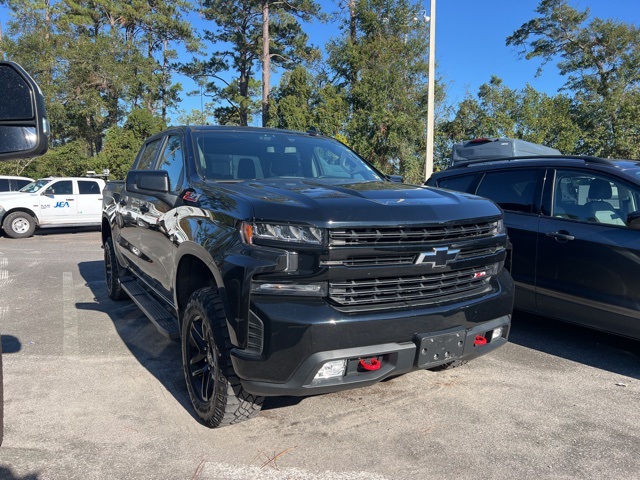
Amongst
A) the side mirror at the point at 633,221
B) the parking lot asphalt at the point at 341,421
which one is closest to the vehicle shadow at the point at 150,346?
the parking lot asphalt at the point at 341,421

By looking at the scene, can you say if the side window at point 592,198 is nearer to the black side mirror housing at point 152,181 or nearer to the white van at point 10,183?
the black side mirror housing at point 152,181

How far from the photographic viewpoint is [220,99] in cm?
3578

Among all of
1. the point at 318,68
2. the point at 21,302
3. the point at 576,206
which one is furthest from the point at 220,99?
the point at 576,206

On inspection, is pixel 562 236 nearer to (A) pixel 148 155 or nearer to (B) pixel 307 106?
(A) pixel 148 155

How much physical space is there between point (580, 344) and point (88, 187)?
13818 mm

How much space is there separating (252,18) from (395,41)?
1293 cm

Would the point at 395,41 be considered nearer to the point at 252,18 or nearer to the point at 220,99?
the point at 252,18

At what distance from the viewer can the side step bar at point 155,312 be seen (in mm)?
3717

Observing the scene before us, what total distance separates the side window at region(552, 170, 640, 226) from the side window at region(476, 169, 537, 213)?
0.82 feet

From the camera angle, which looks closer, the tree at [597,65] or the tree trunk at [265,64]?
the tree at [597,65]

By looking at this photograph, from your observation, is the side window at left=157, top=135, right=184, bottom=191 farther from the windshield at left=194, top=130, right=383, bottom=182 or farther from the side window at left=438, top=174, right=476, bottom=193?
the side window at left=438, top=174, right=476, bottom=193

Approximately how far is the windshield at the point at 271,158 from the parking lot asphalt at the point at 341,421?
163cm

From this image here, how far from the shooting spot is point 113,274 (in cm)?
623

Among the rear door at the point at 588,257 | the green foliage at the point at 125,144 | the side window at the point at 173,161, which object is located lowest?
the rear door at the point at 588,257
